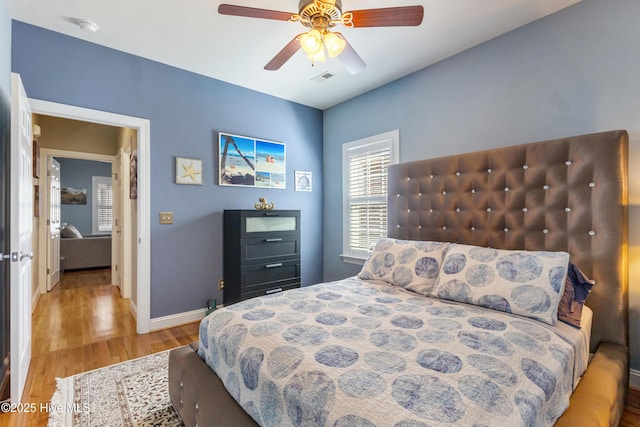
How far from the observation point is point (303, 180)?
13.6ft

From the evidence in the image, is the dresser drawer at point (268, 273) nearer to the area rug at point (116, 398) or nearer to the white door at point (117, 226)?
the area rug at point (116, 398)

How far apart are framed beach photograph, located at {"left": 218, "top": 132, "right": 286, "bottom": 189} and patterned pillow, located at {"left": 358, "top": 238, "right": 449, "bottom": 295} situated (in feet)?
5.86

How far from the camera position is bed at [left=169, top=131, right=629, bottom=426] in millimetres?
1000

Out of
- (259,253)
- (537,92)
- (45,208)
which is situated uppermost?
(537,92)

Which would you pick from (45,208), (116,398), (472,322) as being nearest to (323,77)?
(472,322)

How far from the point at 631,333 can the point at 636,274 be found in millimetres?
389

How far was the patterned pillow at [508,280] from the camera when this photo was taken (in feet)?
5.54

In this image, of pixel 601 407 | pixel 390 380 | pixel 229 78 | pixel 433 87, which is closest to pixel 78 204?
pixel 229 78

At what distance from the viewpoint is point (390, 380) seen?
3.37 ft

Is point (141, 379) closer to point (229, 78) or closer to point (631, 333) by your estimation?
point (229, 78)

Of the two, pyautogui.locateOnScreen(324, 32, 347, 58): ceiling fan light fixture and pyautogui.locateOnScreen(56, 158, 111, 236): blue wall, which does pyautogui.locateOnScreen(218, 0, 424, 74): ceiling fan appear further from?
pyautogui.locateOnScreen(56, 158, 111, 236): blue wall

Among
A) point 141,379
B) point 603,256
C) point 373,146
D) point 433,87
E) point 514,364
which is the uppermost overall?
point 433,87

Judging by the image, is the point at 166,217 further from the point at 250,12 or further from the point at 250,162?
the point at 250,12

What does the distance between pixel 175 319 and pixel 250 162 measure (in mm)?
1887
